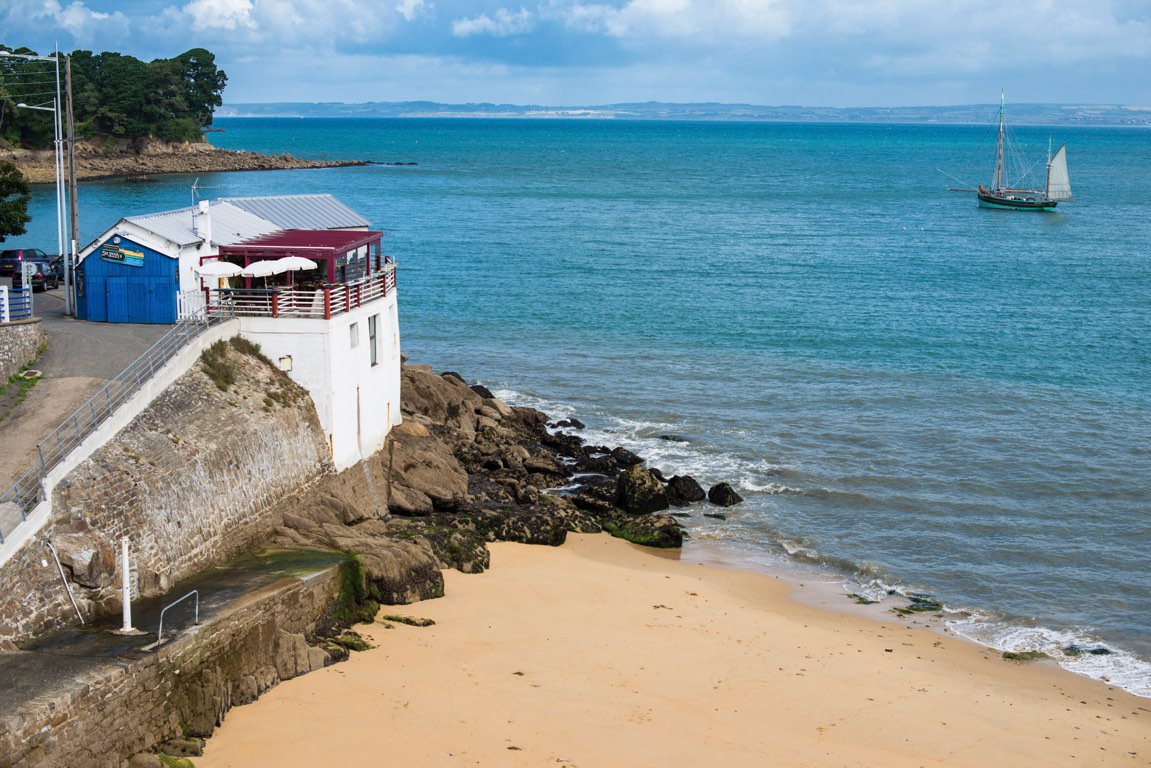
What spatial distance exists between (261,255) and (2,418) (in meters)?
7.49

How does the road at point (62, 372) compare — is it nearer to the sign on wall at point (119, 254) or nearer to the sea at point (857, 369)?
the sign on wall at point (119, 254)

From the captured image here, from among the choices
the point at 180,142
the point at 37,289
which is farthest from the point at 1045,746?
the point at 180,142

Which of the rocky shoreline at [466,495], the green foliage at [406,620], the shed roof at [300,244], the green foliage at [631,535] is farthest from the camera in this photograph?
the green foliage at [631,535]

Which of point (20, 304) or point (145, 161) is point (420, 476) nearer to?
point (20, 304)

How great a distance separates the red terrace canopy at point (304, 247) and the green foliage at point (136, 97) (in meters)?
92.8

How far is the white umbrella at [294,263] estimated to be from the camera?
82.7 ft

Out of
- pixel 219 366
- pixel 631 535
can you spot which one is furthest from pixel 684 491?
pixel 219 366

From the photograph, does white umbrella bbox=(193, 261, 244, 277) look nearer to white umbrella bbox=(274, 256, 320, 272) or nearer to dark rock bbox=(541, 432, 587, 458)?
white umbrella bbox=(274, 256, 320, 272)

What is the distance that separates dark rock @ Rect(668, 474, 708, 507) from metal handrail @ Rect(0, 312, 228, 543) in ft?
41.8

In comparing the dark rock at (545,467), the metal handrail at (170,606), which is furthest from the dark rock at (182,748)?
the dark rock at (545,467)

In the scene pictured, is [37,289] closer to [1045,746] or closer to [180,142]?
[1045,746]

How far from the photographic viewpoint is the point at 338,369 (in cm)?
2505

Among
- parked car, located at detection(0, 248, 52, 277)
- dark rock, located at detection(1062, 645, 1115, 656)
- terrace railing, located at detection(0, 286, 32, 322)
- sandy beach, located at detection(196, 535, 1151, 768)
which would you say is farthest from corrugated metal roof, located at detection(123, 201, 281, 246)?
dark rock, located at detection(1062, 645, 1115, 656)

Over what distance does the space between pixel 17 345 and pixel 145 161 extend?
4548 inches
